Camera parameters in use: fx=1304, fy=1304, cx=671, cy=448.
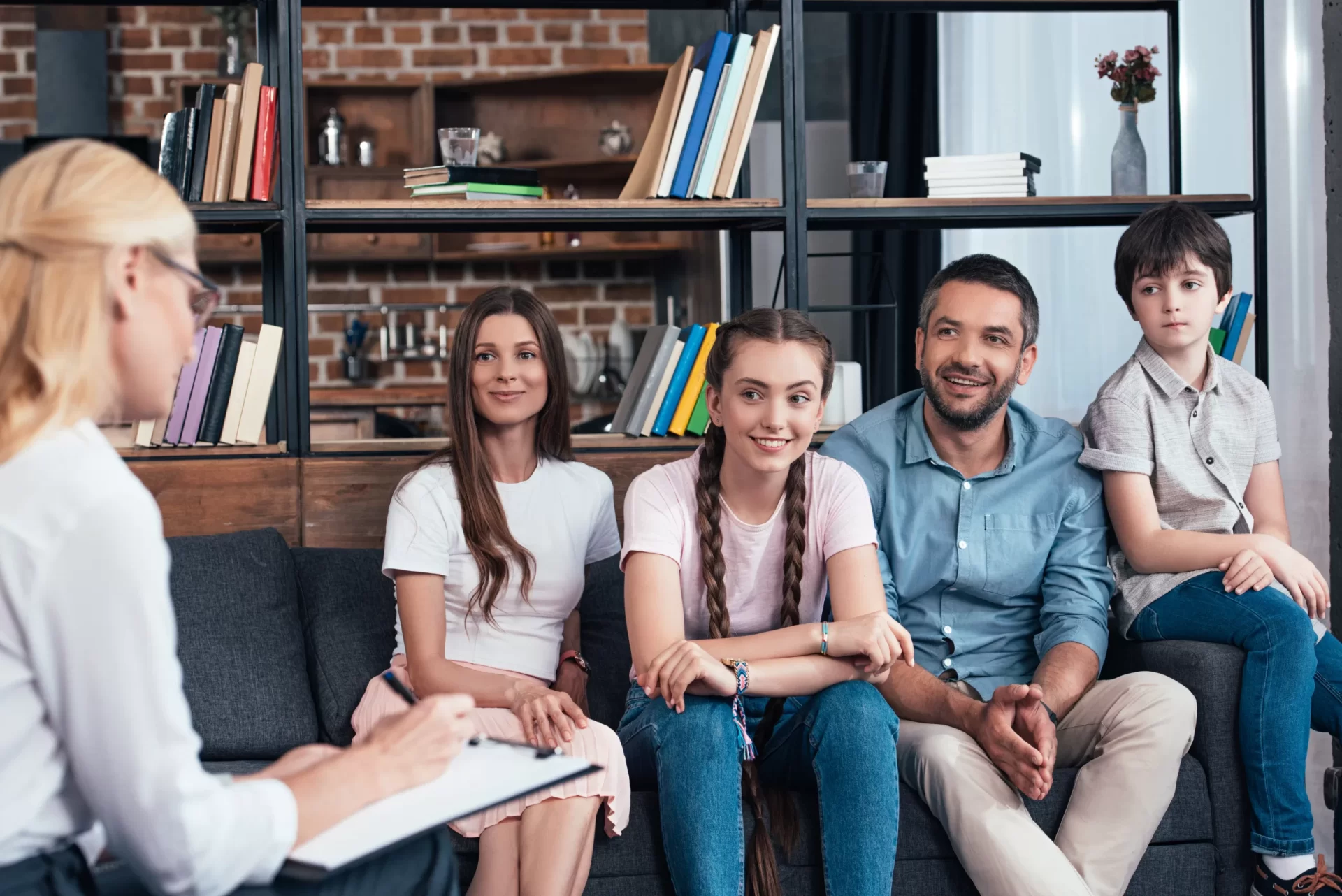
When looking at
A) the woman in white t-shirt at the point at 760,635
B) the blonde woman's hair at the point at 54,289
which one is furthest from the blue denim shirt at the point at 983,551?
the blonde woman's hair at the point at 54,289

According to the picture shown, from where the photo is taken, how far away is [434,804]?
1.11 m

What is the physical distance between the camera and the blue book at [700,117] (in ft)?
8.38

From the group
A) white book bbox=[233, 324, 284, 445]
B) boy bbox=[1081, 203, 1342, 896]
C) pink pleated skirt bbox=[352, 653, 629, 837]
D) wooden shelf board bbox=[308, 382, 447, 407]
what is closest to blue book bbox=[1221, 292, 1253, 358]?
boy bbox=[1081, 203, 1342, 896]

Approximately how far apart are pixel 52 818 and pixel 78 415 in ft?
1.04

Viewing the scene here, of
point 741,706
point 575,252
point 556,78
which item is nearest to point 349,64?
point 556,78

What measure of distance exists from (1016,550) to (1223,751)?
44cm

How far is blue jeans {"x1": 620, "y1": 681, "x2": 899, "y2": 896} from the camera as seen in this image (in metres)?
1.71

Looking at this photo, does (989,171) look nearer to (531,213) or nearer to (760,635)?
(531,213)

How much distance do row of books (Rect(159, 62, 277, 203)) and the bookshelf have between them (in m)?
0.03

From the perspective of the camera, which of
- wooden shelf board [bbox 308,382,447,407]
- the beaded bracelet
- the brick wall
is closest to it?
the beaded bracelet

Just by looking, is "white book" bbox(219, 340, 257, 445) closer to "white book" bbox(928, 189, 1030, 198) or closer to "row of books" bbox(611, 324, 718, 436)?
"row of books" bbox(611, 324, 718, 436)

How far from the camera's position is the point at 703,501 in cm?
201

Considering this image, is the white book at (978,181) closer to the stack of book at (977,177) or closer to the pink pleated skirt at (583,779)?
the stack of book at (977,177)

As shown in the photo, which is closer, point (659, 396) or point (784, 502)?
point (784, 502)
